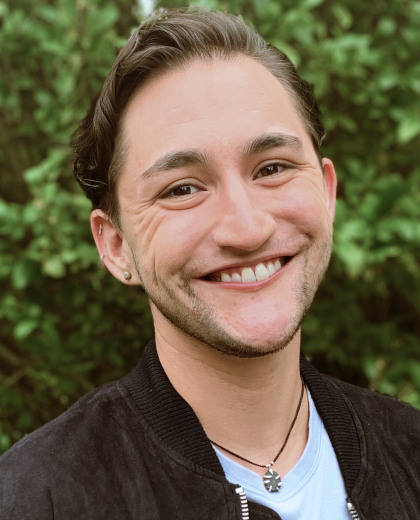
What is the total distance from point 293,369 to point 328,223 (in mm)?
443

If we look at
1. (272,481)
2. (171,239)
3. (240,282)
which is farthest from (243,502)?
(171,239)

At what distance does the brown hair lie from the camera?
A: 6.24 feet

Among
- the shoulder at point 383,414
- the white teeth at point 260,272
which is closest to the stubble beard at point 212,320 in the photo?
the white teeth at point 260,272

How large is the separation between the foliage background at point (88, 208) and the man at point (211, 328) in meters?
0.71

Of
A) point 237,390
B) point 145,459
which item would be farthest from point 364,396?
point 145,459

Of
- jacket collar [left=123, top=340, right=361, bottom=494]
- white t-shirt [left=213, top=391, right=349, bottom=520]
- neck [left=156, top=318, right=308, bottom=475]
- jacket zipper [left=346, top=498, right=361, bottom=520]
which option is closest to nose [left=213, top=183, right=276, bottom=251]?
neck [left=156, top=318, right=308, bottom=475]

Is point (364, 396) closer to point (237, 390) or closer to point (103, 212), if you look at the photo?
point (237, 390)

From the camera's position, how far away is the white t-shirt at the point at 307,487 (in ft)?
5.72

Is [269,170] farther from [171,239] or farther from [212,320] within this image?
[212,320]

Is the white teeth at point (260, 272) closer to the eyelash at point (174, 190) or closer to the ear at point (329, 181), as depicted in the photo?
the eyelash at point (174, 190)

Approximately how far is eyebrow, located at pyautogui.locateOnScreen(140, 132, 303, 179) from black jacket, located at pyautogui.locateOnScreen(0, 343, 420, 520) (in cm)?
54

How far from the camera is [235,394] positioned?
187cm

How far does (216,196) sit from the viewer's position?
1775 millimetres

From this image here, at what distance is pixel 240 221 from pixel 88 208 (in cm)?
115
